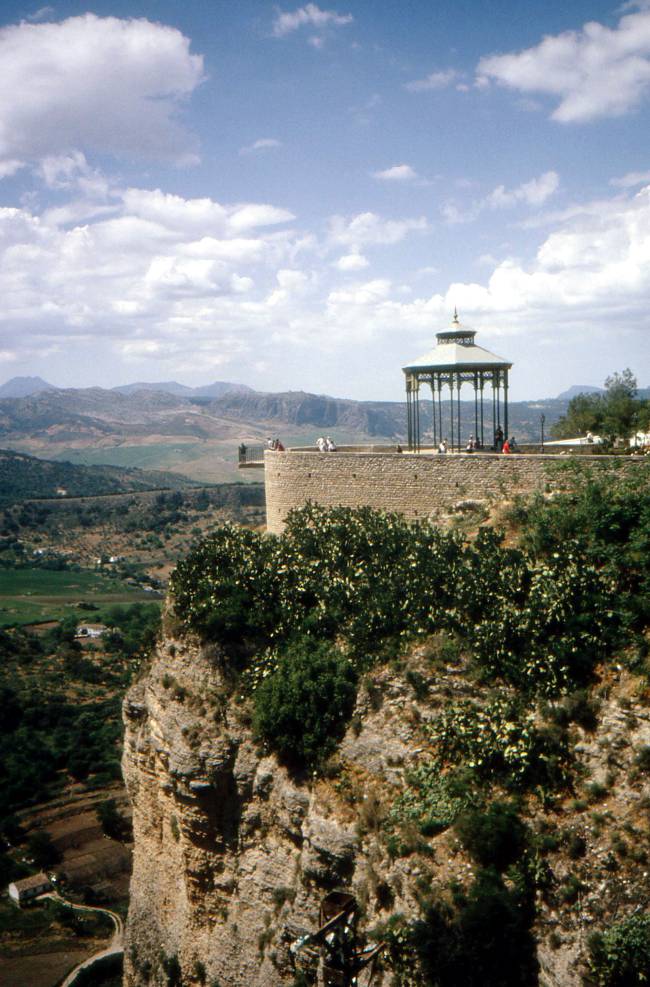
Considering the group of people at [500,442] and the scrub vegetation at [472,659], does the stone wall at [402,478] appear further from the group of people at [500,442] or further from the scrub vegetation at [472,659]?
the group of people at [500,442]

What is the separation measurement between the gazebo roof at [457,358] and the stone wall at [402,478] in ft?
10.4

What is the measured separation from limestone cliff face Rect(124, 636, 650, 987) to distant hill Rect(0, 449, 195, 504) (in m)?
111

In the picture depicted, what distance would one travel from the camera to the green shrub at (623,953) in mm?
9656

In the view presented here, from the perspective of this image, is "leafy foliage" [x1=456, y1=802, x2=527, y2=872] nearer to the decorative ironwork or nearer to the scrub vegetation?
the scrub vegetation

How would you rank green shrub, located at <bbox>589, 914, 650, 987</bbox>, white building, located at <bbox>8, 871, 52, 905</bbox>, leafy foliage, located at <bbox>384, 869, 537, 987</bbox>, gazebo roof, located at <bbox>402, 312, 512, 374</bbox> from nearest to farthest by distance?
green shrub, located at <bbox>589, 914, 650, 987</bbox> < leafy foliage, located at <bbox>384, 869, 537, 987</bbox> < gazebo roof, located at <bbox>402, 312, 512, 374</bbox> < white building, located at <bbox>8, 871, 52, 905</bbox>

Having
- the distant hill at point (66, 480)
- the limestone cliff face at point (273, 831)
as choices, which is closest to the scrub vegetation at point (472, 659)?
the limestone cliff face at point (273, 831)

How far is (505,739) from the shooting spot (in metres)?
12.2

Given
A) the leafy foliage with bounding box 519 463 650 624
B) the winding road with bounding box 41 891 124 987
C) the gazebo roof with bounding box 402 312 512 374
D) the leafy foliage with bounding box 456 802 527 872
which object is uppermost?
the gazebo roof with bounding box 402 312 512 374

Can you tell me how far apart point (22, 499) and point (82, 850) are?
9373cm

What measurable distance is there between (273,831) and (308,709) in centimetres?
265

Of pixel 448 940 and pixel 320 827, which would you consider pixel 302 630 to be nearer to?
pixel 320 827

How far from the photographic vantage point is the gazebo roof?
21.8 m

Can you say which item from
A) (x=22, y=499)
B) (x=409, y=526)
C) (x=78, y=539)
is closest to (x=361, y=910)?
(x=409, y=526)

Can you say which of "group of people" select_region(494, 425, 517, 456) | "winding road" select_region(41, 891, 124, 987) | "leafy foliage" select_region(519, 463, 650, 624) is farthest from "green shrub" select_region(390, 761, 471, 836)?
"winding road" select_region(41, 891, 124, 987)
